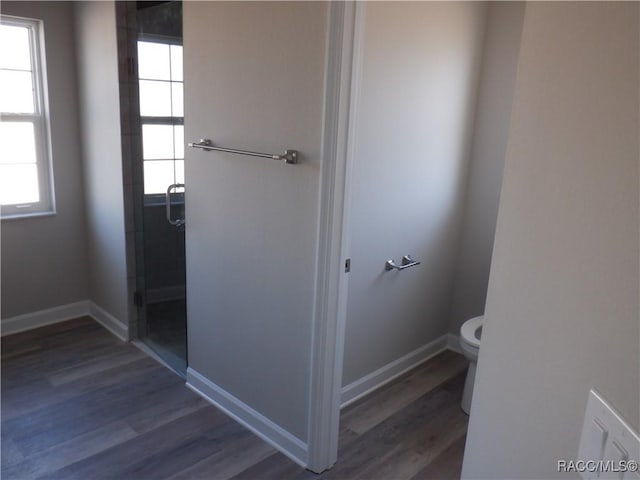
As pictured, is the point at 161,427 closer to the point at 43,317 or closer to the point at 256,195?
the point at 256,195

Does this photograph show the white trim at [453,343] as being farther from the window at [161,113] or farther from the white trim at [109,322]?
the white trim at [109,322]

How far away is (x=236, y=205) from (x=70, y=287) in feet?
6.39

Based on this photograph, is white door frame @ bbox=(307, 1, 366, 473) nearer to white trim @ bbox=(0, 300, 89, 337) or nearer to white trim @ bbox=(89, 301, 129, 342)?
white trim @ bbox=(89, 301, 129, 342)

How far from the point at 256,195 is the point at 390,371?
4.63ft

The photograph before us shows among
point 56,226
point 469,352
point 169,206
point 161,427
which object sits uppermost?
point 169,206

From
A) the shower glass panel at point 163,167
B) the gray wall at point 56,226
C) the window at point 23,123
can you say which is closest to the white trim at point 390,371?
the shower glass panel at point 163,167

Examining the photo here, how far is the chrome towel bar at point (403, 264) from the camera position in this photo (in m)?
2.81

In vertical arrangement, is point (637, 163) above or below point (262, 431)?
above

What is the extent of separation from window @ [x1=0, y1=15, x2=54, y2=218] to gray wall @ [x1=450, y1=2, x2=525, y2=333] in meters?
2.75

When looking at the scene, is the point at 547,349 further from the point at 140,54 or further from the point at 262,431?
the point at 140,54

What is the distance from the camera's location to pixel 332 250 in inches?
80.8

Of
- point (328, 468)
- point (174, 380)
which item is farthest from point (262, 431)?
point (174, 380)

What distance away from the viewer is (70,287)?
3.68 meters

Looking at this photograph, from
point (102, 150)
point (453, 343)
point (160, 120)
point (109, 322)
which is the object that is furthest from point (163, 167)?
point (453, 343)
